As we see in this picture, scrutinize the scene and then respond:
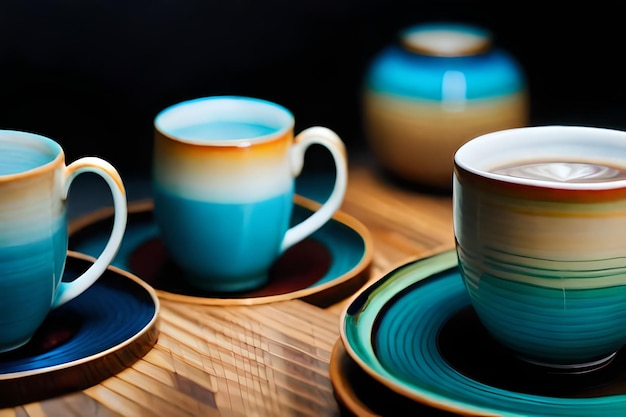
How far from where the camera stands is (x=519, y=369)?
54 cm

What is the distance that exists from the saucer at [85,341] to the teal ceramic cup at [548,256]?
0.67 ft

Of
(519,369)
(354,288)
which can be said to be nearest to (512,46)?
(354,288)

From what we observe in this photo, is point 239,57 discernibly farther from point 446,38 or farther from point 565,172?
point 565,172

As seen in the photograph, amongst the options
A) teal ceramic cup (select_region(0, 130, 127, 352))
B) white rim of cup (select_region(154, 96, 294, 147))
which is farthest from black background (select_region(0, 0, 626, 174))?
teal ceramic cup (select_region(0, 130, 127, 352))

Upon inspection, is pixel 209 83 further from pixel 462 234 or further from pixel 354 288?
pixel 462 234

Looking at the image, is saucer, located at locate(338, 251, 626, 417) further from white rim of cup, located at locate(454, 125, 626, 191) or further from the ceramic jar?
the ceramic jar

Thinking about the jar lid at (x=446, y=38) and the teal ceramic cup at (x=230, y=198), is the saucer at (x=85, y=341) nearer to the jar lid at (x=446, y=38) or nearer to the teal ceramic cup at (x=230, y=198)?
the teal ceramic cup at (x=230, y=198)

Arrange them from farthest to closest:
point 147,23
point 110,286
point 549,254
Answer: point 147,23 → point 110,286 → point 549,254

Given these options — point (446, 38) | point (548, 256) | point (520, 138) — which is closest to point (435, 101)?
point (446, 38)

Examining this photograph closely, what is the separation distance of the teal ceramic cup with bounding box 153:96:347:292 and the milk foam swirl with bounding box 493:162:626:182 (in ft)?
0.49

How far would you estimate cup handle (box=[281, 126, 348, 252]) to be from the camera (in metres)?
0.66

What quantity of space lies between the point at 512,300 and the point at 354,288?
0.18 metres

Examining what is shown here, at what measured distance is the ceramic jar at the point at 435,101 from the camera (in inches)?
31.5

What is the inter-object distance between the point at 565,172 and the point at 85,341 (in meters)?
0.31
